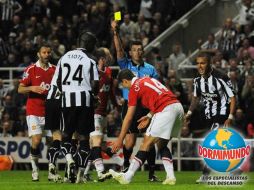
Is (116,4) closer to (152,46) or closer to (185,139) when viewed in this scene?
(152,46)

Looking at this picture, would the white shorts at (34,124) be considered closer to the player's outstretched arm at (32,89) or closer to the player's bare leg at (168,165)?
the player's outstretched arm at (32,89)

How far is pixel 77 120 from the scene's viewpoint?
16.9 metres

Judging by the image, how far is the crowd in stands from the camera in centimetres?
2559

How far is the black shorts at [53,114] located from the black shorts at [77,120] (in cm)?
139

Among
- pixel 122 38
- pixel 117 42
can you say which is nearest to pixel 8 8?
pixel 122 38

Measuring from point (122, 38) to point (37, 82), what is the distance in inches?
435

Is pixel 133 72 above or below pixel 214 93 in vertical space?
above

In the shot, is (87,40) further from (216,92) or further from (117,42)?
(216,92)

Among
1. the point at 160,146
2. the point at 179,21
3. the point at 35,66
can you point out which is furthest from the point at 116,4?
the point at 160,146

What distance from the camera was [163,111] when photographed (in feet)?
53.3

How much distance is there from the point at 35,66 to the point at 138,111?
2102mm

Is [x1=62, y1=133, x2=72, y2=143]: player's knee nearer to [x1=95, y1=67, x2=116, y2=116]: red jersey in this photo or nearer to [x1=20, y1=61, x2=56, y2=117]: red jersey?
[x1=20, y1=61, x2=56, y2=117]: red jersey

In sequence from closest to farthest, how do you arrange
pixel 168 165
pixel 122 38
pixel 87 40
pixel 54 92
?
pixel 168 165
pixel 87 40
pixel 54 92
pixel 122 38

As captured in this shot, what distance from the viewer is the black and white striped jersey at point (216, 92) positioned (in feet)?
59.6
